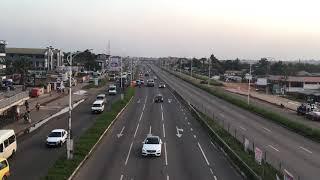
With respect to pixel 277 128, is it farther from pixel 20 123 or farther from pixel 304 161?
pixel 20 123

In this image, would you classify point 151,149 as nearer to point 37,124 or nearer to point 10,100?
point 37,124

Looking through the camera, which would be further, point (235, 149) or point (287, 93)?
point (287, 93)

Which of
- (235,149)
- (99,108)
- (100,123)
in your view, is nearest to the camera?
(235,149)

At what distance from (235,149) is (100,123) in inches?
747

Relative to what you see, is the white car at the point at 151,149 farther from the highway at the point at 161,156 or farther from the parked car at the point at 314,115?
the parked car at the point at 314,115

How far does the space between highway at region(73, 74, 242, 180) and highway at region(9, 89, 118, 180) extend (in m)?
2.74

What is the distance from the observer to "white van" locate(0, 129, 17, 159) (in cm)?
3144

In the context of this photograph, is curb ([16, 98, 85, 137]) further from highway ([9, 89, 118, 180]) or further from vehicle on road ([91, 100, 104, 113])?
vehicle on road ([91, 100, 104, 113])

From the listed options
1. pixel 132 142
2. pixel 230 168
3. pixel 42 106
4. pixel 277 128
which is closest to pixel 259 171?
pixel 230 168

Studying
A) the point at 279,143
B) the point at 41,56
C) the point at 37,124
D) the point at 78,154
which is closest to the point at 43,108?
the point at 37,124

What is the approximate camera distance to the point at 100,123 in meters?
49.6

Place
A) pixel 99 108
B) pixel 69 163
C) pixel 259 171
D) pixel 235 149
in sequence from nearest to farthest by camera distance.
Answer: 1. pixel 259 171
2. pixel 69 163
3. pixel 235 149
4. pixel 99 108

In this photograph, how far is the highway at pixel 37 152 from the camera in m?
29.2

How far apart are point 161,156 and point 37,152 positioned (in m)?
9.54
